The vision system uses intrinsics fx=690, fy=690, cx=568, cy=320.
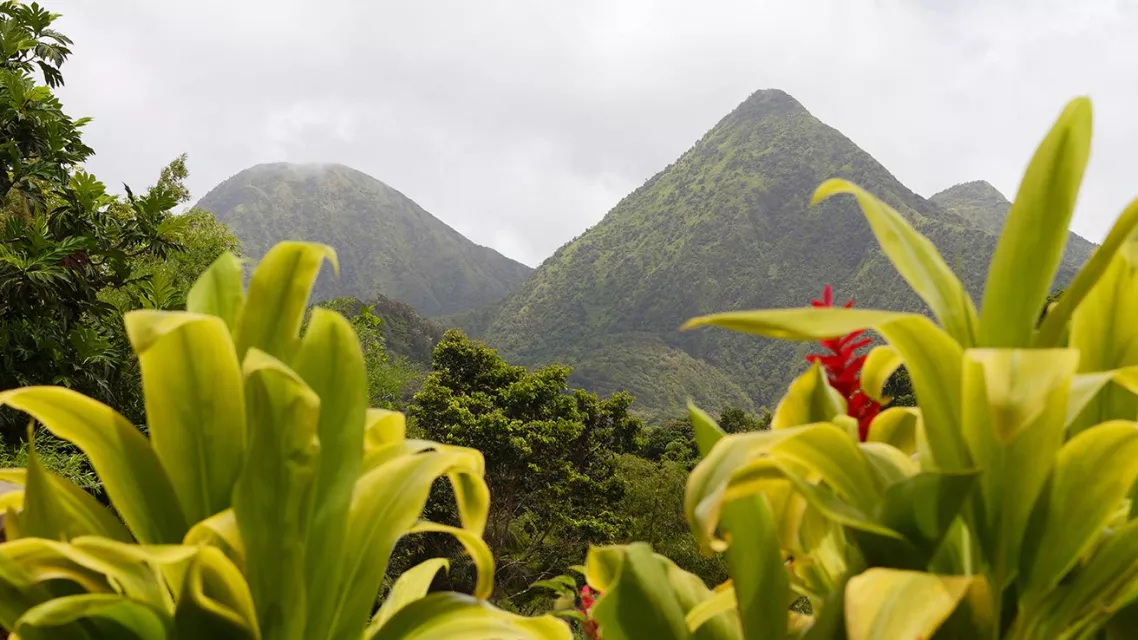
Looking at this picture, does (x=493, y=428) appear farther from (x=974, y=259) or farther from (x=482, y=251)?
(x=482, y=251)

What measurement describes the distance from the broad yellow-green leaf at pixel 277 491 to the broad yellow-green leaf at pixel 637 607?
0.35 m

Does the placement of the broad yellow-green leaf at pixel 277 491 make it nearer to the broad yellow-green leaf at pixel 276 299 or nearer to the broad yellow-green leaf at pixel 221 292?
the broad yellow-green leaf at pixel 276 299

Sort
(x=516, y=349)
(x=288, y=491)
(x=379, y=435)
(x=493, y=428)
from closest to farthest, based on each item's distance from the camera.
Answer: (x=288, y=491)
(x=379, y=435)
(x=493, y=428)
(x=516, y=349)

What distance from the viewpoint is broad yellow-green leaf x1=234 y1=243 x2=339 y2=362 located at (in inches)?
34.1

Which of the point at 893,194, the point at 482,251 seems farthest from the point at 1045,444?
the point at 482,251

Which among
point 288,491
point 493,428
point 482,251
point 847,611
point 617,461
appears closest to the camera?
point 847,611

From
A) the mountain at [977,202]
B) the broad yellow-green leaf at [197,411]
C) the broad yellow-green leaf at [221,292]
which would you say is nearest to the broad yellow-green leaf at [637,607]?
the broad yellow-green leaf at [197,411]

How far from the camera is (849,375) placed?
0.98m

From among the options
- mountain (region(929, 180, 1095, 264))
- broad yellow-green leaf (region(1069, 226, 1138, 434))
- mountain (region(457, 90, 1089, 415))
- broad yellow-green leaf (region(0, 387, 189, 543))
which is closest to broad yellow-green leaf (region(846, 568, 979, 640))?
broad yellow-green leaf (region(1069, 226, 1138, 434))

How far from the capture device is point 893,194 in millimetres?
89188

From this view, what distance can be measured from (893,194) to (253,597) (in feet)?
326

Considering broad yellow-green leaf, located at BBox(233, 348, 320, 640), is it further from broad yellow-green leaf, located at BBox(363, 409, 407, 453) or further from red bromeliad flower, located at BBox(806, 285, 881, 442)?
red bromeliad flower, located at BBox(806, 285, 881, 442)

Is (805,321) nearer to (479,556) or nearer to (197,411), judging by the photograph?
(479,556)

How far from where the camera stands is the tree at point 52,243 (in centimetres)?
492
